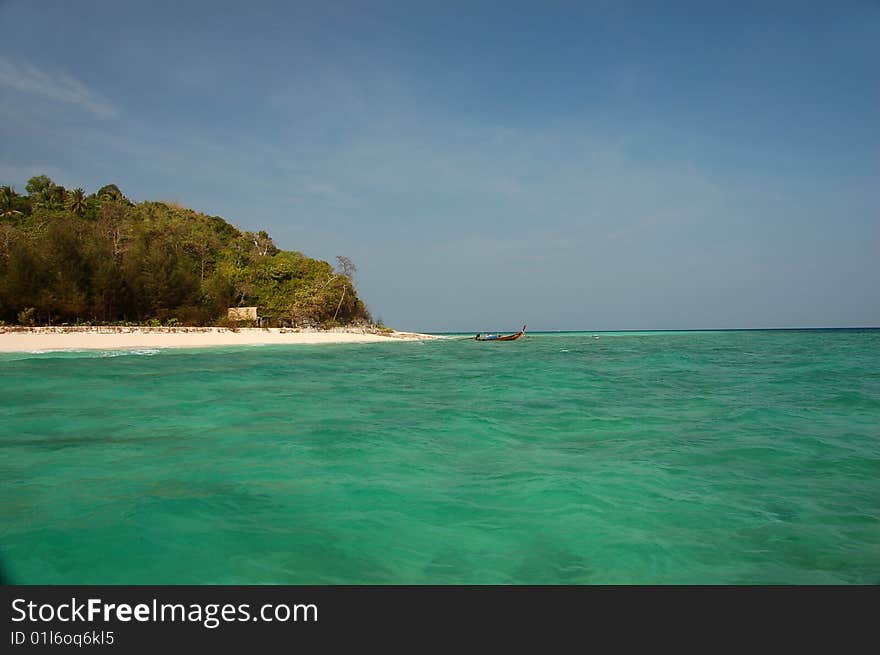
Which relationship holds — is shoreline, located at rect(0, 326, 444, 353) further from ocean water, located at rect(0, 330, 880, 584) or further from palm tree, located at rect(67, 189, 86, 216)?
palm tree, located at rect(67, 189, 86, 216)

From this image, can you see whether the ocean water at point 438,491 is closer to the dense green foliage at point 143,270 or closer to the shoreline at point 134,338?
the shoreline at point 134,338

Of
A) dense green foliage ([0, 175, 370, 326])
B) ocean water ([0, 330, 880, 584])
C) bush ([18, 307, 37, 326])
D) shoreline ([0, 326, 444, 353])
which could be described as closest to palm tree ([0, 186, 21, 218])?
dense green foliage ([0, 175, 370, 326])

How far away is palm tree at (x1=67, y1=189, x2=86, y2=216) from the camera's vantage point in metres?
54.8

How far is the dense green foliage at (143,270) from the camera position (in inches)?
1148

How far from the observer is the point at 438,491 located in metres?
4.24

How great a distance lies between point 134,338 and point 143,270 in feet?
33.3

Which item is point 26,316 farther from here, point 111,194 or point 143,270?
point 111,194

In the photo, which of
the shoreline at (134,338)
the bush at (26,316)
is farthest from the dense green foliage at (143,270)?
the shoreline at (134,338)

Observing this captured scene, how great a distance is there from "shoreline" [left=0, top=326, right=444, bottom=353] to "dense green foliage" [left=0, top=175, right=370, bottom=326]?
3496 mm

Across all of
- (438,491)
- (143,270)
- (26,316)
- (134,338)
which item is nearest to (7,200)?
(143,270)

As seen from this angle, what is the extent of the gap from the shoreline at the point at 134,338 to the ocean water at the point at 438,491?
18356 mm

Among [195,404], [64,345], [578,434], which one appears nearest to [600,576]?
[578,434]
